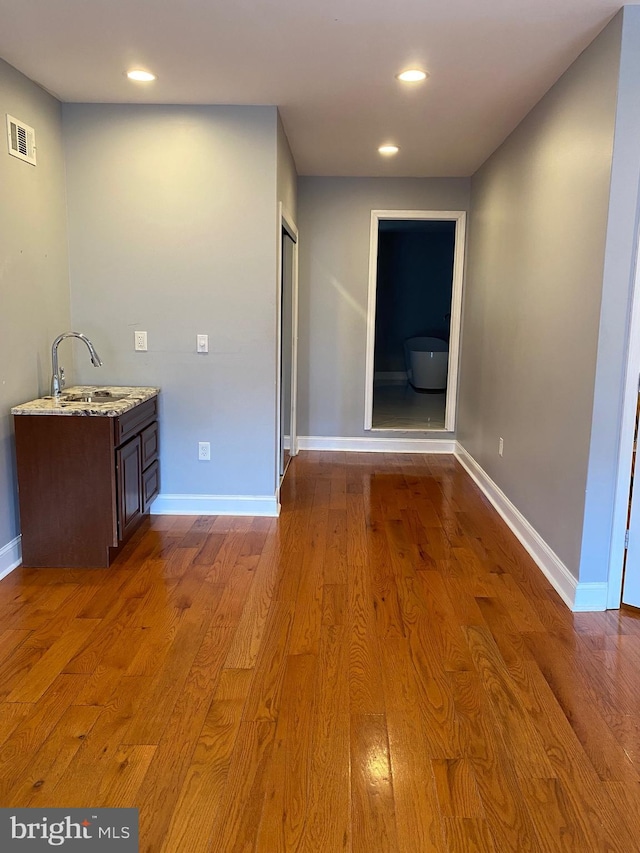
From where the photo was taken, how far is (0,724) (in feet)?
6.56

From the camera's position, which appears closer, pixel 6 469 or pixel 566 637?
pixel 566 637

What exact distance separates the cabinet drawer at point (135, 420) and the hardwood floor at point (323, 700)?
0.65 metres

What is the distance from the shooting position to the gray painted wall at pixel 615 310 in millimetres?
2488

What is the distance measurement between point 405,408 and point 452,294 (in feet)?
6.97

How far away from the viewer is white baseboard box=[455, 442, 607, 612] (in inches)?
111

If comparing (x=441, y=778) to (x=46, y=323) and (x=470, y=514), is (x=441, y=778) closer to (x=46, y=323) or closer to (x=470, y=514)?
(x=470, y=514)

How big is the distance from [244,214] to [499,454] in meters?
2.25

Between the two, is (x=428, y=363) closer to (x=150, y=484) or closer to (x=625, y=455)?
(x=150, y=484)

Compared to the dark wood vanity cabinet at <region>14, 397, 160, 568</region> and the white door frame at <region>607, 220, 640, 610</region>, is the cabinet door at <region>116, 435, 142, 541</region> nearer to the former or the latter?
the dark wood vanity cabinet at <region>14, 397, 160, 568</region>

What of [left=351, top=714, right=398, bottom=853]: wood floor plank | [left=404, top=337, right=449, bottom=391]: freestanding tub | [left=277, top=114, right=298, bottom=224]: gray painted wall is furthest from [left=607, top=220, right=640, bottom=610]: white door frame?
[left=404, top=337, right=449, bottom=391]: freestanding tub

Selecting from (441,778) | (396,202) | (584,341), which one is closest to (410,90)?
(584,341)

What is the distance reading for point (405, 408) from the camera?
25.0 feet
